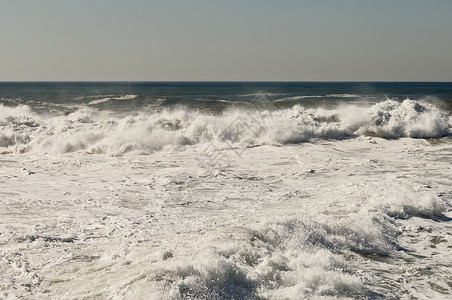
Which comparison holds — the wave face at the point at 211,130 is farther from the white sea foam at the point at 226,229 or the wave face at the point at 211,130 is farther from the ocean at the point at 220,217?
the white sea foam at the point at 226,229

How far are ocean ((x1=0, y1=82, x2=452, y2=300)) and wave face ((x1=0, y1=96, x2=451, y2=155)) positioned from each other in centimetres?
11

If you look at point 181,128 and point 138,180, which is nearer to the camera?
point 138,180

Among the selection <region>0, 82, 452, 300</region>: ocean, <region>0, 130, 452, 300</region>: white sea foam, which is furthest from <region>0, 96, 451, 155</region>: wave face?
<region>0, 130, 452, 300</region>: white sea foam

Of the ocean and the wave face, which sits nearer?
the ocean

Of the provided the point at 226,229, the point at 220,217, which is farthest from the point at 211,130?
the point at 226,229

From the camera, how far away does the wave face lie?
50.1ft

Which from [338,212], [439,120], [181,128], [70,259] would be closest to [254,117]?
[181,128]

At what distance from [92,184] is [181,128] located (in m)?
7.80

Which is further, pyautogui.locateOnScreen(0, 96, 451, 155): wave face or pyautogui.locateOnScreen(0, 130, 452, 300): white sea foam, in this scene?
pyautogui.locateOnScreen(0, 96, 451, 155): wave face

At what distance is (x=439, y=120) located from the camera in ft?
63.1

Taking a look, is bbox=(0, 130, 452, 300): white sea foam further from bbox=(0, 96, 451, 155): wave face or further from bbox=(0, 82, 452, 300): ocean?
bbox=(0, 96, 451, 155): wave face

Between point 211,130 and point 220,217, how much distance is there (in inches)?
376

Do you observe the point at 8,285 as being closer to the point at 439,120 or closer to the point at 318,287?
the point at 318,287

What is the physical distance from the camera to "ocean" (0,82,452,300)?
15.5 ft
